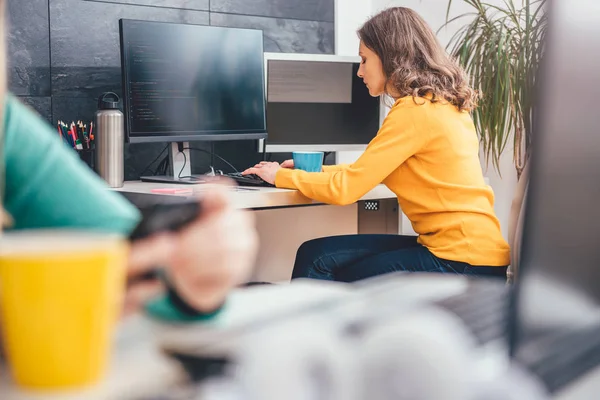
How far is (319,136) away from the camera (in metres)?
2.70

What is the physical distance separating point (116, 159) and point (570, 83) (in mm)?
1931

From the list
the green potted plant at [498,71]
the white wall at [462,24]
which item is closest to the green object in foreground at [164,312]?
the green potted plant at [498,71]

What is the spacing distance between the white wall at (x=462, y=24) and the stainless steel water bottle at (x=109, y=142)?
142cm

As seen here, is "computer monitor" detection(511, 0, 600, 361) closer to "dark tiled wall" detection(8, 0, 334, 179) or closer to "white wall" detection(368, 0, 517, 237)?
"dark tiled wall" detection(8, 0, 334, 179)

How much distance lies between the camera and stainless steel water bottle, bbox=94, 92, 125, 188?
7.46ft

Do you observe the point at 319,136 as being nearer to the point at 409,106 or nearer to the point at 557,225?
the point at 409,106

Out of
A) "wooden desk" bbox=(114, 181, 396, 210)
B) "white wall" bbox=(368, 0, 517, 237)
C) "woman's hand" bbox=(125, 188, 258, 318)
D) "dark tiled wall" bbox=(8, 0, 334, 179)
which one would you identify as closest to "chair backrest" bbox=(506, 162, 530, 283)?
"woman's hand" bbox=(125, 188, 258, 318)

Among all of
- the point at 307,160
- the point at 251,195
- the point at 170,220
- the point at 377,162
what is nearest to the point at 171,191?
the point at 251,195

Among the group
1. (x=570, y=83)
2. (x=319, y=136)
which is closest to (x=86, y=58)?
(x=319, y=136)

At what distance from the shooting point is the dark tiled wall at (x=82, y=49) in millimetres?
2365

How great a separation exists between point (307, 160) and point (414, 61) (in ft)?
1.42

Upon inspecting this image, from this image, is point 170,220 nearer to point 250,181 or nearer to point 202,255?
point 202,255

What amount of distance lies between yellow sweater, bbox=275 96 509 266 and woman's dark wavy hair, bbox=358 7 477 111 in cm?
5

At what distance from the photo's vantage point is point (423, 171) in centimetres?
205
